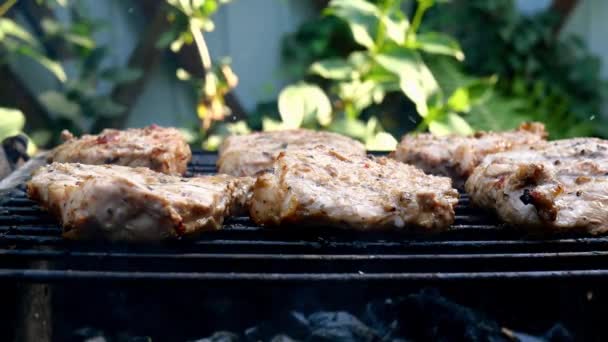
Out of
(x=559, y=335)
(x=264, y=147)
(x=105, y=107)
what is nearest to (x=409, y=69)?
(x=264, y=147)

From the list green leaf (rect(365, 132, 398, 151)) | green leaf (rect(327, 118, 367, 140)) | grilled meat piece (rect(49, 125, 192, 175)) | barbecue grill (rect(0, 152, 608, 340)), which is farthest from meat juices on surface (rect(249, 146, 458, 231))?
green leaf (rect(327, 118, 367, 140))

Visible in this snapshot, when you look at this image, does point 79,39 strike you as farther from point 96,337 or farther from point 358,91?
point 96,337

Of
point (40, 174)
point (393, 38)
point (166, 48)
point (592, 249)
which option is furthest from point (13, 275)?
point (166, 48)

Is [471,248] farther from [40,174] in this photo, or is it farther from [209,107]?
[209,107]

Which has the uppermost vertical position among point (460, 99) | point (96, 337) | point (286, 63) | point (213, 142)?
point (286, 63)

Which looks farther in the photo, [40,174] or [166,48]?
[166,48]

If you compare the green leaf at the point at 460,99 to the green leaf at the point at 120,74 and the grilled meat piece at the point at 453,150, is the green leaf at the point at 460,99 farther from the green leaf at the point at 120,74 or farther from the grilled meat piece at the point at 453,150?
the green leaf at the point at 120,74
